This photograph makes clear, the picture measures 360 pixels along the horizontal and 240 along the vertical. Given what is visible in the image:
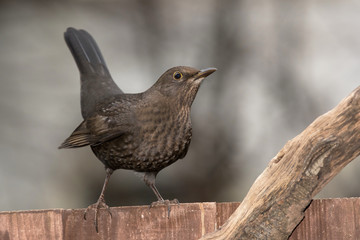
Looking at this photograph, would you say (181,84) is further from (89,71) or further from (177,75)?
(89,71)

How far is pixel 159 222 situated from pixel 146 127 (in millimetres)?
701

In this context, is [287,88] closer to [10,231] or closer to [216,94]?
[216,94]

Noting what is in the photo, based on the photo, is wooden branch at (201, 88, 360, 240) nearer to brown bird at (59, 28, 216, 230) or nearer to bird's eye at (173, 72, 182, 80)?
brown bird at (59, 28, 216, 230)

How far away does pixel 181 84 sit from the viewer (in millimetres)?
3705

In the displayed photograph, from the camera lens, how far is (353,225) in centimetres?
282

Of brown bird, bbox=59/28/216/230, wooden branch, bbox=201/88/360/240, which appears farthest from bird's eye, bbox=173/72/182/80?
wooden branch, bbox=201/88/360/240

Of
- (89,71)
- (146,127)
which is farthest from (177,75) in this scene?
(89,71)

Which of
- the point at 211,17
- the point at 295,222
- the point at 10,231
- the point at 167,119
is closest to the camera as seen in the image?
the point at 295,222

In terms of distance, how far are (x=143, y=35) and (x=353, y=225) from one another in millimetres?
3757

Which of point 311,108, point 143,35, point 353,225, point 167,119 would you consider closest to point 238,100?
point 311,108

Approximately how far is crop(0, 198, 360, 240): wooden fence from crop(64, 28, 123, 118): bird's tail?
4.33 feet

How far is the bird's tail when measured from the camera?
421 cm

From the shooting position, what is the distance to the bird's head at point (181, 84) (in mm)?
3678

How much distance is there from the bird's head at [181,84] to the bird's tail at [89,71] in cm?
57
